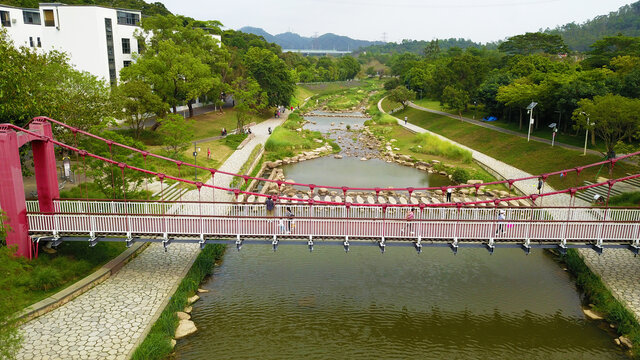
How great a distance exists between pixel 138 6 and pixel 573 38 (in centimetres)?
17004

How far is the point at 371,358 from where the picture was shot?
17.2 metres

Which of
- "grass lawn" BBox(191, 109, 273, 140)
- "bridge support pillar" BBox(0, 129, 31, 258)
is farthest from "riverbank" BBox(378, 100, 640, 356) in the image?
"grass lawn" BBox(191, 109, 273, 140)

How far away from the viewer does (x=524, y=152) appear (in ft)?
143

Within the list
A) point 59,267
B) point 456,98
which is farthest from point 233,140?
point 456,98

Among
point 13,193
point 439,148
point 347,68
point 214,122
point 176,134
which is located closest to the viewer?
point 13,193

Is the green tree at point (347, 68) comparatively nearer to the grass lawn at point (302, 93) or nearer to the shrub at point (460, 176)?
the grass lawn at point (302, 93)

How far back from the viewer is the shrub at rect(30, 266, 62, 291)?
1847cm

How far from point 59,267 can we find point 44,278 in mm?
1431

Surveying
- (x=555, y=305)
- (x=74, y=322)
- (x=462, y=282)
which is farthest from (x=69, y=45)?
(x=555, y=305)

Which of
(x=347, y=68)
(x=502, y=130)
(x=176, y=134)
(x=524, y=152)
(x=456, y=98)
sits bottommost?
(x=524, y=152)

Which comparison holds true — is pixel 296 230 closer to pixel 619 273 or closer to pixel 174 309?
pixel 174 309

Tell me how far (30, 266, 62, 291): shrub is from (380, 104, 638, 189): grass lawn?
33264 millimetres

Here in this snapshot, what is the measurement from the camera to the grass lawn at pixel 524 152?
34844 millimetres

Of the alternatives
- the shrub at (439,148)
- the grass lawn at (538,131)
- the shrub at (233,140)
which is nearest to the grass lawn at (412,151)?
the shrub at (439,148)
